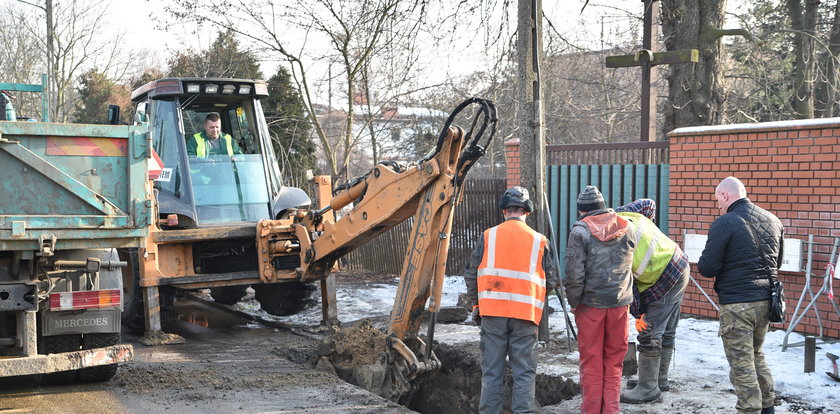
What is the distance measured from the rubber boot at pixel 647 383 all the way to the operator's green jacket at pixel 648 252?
56 centimetres

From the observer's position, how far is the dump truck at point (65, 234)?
18.4 feet

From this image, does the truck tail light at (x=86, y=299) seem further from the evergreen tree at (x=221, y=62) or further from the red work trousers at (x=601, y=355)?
the evergreen tree at (x=221, y=62)

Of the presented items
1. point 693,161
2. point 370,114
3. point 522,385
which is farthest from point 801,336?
point 370,114

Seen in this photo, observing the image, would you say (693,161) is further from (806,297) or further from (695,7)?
(695,7)

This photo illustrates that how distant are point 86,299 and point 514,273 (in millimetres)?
3301

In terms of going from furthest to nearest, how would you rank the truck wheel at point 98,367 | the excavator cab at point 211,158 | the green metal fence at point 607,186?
the green metal fence at point 607,186 < the excavator cab at point 211,158 < the truck wheel at point 98,367

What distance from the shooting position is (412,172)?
22.2ft

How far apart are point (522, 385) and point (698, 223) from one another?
14.6 feet

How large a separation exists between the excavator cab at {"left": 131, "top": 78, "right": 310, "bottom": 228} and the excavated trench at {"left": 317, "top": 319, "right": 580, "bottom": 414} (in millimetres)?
2144

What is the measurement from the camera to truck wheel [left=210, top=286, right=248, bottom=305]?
11.1m

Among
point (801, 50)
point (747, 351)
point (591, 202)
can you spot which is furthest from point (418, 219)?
point (801, 50)

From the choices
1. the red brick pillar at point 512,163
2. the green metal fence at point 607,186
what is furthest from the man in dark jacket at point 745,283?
the red brick pillar at point 512,163

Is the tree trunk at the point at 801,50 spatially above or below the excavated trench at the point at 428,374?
above

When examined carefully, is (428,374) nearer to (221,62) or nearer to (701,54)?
(701,54)
